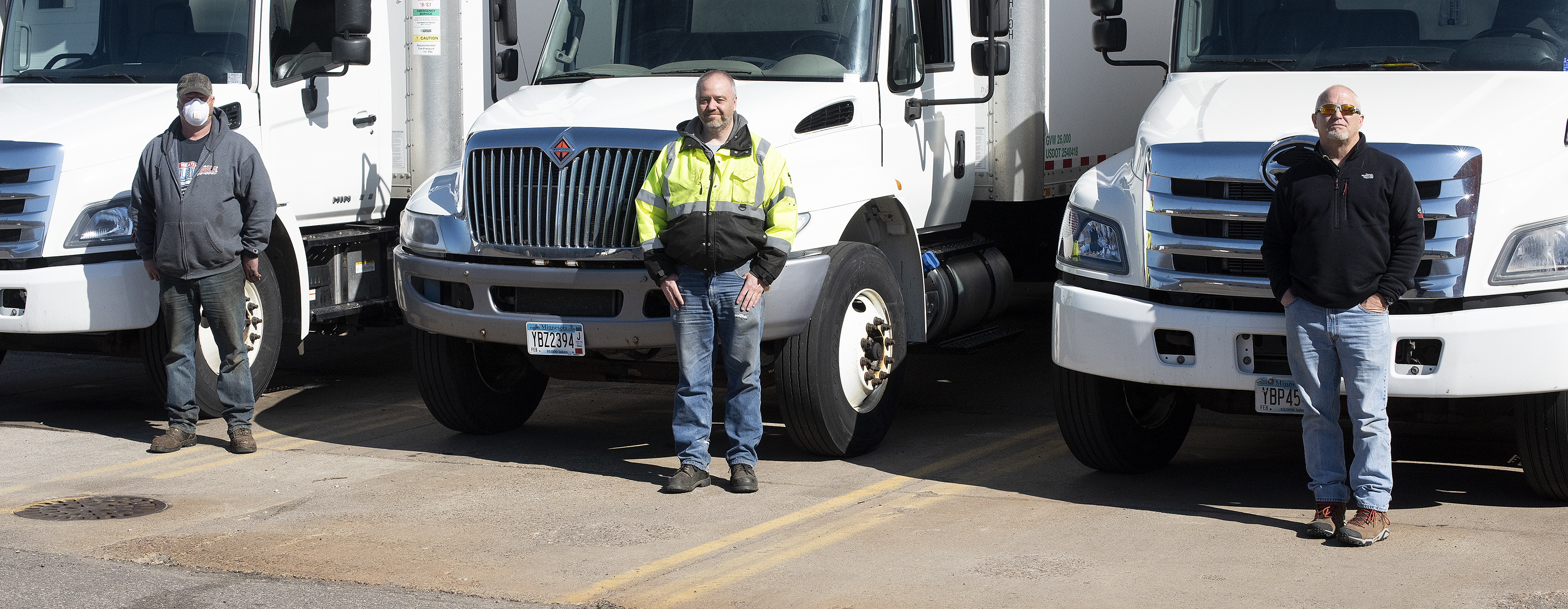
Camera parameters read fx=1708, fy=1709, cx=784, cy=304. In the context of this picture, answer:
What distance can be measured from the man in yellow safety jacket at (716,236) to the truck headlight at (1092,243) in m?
1.22

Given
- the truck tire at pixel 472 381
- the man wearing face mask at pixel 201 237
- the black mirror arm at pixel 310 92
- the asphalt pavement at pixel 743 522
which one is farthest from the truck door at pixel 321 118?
the truck tire at pixel 472 381

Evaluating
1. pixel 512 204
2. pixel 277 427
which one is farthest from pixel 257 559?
pixel 277 427

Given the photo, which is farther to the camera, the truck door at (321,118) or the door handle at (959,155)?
the truck door at (321,118)

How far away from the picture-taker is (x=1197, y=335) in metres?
6.94

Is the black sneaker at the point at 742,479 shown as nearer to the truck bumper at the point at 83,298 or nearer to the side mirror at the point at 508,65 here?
the side mirror at the point at 508,65

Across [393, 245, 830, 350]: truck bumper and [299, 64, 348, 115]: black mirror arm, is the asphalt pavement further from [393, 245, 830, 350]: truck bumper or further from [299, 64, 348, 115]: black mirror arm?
[299, 64, 348, 115]: black mirror arm

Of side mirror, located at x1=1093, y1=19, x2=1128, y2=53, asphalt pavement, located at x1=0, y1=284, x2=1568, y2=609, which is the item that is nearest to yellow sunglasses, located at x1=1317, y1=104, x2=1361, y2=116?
asphalt pavement, located at x1=0, y1=284, x2=1568, y2=609

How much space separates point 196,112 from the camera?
864 cm

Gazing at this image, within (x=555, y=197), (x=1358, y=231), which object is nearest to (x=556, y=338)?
(x=555, y=197)

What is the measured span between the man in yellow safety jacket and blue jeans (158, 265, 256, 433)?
8.14 ft

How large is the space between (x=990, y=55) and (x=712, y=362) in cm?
216

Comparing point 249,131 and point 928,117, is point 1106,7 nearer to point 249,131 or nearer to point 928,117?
point 928,117

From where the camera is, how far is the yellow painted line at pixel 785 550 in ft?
19.9

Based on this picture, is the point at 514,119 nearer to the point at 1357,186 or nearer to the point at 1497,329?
the point at 1357,186
